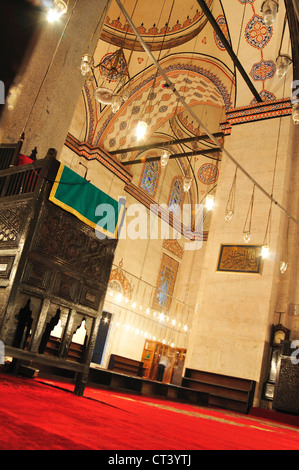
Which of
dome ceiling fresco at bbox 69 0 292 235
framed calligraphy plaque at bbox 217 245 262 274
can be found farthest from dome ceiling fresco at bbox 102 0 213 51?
framed calligraphy plaque at bbox 217 245 262 274

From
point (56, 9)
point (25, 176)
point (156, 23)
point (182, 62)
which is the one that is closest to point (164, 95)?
point (182, 62)

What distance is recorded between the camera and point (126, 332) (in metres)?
11.5

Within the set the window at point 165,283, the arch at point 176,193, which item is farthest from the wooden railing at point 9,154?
the arch at point 176,193

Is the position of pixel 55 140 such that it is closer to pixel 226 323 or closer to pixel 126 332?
pixel 226 323

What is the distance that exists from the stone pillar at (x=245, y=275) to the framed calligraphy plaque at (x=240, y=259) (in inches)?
3.6

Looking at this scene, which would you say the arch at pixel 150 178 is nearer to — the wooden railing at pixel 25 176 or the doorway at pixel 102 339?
the doorway at pixel 102 339

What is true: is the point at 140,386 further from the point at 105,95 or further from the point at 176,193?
the point at 176,193

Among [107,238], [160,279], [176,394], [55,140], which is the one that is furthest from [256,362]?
[160,279]

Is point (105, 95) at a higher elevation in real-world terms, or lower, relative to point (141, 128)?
lower

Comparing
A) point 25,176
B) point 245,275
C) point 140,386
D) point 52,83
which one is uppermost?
point 52,83

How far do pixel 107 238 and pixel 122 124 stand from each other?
7967 mm

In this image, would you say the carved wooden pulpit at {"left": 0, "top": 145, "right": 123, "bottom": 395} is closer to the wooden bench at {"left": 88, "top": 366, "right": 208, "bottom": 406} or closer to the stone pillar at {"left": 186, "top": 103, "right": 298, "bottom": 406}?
the wooden bench at {"left": 88, "top": 366, "right": 208, "bottom": 406}

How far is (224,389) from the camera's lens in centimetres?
684

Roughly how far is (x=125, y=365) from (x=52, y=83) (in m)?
8.93
